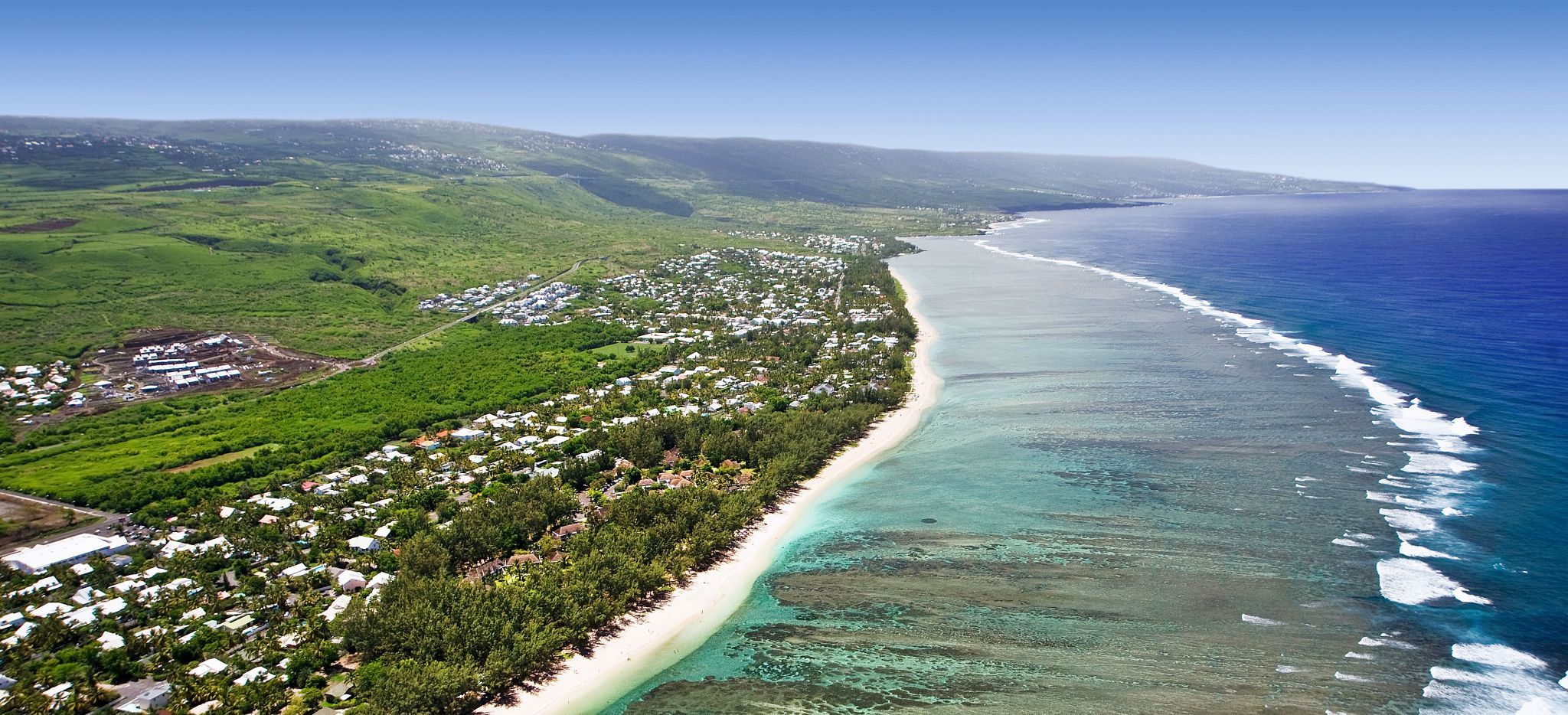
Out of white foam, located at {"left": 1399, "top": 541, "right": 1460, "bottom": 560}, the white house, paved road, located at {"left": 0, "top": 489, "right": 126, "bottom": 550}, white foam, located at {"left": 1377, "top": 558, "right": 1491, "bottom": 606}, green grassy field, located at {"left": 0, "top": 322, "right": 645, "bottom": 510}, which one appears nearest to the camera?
white foam, located at {"left": 1377, "top": 558, "right": 1491, "bottom": 606}

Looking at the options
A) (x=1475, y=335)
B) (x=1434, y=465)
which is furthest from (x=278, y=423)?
(x=1475, y=335)

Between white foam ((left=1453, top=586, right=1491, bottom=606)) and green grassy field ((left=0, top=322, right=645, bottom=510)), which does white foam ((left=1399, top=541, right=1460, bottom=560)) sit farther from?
green grassy field ((left=0, top=322, right=645, bottom=510))

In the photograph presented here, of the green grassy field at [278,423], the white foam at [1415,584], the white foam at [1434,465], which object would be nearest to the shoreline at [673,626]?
the white foam at [1415,584]

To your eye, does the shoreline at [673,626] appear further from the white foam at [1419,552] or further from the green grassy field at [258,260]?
the green grassy field at [258,260]

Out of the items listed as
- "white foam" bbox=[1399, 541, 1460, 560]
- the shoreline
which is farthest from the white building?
"white foam" bbox=[1399, 541, 1460, 560]

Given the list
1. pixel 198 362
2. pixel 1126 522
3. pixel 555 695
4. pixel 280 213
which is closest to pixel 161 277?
pixel 198 362

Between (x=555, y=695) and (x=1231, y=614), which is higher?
(x=1231, y=614)

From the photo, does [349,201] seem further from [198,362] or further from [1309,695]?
[1309,695]
